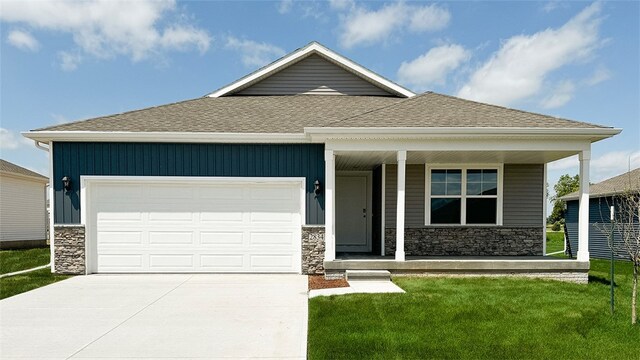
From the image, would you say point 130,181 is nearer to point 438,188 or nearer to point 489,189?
point 438,188

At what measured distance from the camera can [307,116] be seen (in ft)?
31.6

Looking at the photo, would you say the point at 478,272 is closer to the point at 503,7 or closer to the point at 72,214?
the point at 503,7

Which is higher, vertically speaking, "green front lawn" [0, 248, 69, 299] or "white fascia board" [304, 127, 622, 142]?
"white fascia board" [304, 127, 622, 142]

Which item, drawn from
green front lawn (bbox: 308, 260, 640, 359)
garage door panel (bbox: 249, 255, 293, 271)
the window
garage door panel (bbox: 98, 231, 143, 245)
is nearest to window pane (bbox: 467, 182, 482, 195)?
the window

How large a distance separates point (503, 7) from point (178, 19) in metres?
8.32

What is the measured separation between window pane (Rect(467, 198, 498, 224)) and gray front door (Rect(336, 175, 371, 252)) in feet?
9.36

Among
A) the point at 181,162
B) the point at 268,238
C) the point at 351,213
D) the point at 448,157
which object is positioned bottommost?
Answer: the point at 268,238

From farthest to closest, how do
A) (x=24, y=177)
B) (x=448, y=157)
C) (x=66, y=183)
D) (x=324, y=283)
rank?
(x=24, y=177)
(x=448, y=157)
(x=66, y=183)
(x=324, y=283)

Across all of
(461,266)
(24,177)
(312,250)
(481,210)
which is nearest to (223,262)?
(312,250)

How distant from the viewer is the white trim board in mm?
8500

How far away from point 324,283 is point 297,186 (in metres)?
2.35

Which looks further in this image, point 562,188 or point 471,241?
point 562,188

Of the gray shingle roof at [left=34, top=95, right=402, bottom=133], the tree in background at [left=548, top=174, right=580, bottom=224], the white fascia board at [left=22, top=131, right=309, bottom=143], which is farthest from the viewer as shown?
the tree in background at [left=548, top=174, right=580, bottom=224]

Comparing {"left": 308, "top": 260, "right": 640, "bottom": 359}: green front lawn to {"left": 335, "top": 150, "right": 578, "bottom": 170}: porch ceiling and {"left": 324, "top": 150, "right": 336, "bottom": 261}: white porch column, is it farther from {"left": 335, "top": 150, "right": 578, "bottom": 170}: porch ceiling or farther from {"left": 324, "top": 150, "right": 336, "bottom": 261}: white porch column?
{"left": 335, "top": 150, "right": 578, "bottom": 170}: porch ceiling
